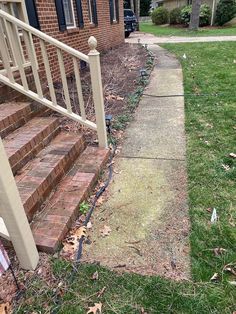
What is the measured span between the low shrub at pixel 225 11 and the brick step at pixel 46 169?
2037cm

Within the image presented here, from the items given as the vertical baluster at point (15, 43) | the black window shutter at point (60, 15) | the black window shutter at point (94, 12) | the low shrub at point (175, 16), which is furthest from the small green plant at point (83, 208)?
the low shrub at point (175, 16)

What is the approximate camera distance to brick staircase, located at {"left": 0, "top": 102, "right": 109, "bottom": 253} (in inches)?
87.7

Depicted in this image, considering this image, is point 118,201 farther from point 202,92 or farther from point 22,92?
point 202,92

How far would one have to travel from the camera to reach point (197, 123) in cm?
405

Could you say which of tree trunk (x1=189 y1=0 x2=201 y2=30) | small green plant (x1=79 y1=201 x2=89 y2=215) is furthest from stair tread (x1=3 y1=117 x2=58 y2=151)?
tree trunk (x1=189 y1=0 x2=201 y2=30)

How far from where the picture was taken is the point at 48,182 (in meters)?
2.51

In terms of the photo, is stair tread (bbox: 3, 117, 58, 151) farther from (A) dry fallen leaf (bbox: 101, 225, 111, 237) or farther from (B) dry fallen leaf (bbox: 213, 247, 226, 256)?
(B) dry fallen leaf (bbox: 213, 247, 226, 256)

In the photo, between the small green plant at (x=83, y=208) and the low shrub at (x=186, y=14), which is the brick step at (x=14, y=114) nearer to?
the small green plant at (x=83, y=208)

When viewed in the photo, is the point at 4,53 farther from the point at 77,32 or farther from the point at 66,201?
the point at 77,32

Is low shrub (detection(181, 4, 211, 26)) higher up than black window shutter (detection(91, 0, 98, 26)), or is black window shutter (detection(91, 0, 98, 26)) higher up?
black window shutter (detection(91, 0, 98, 26))

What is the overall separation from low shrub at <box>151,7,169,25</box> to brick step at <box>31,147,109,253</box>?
2666 cm

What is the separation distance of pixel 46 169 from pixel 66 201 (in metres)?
0.39

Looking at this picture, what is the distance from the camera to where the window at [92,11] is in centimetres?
770

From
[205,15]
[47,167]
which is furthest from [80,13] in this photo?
[205,15]
